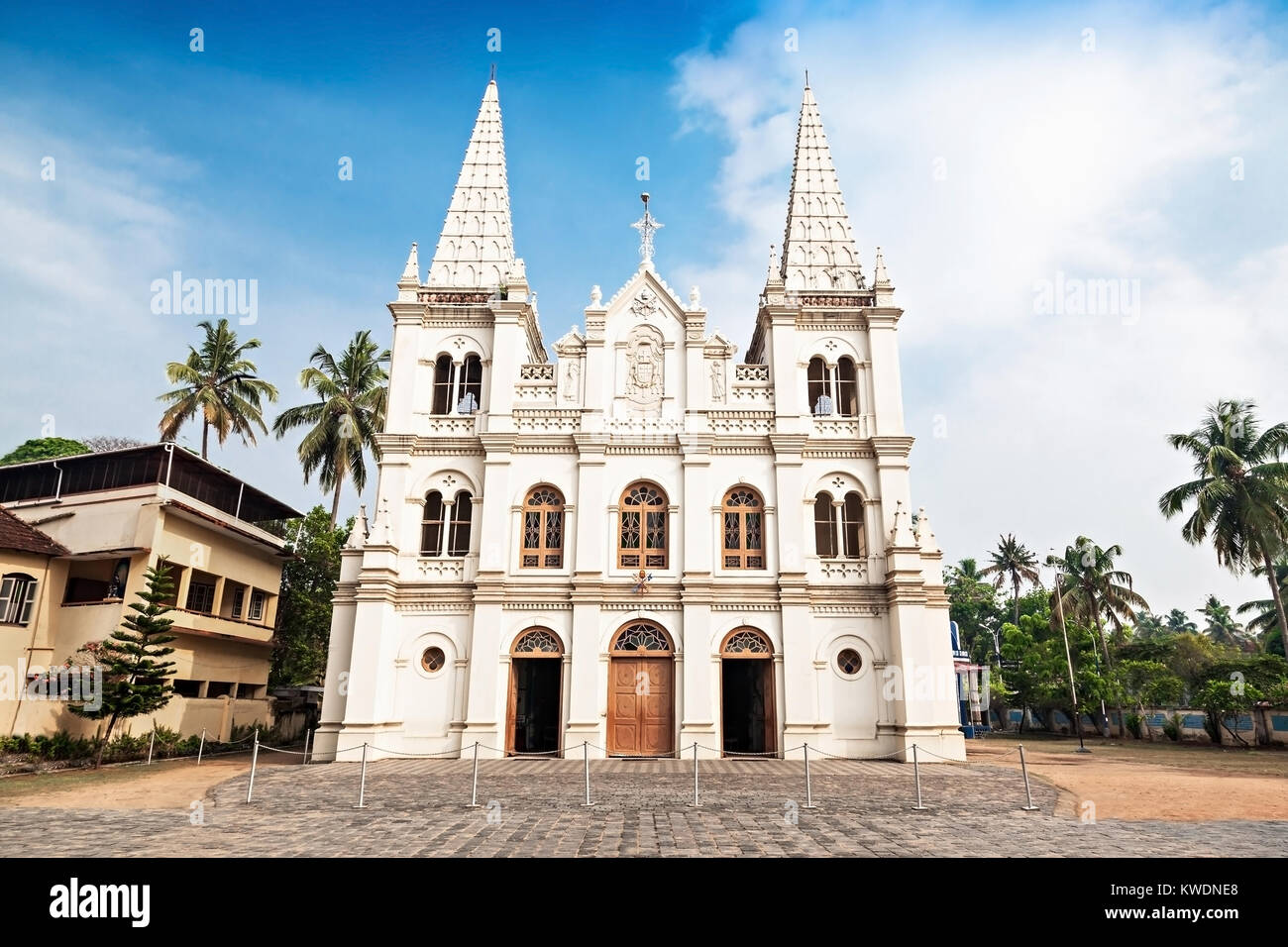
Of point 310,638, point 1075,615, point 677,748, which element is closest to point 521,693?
point 677,748

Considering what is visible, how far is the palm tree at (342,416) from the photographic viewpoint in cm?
3209

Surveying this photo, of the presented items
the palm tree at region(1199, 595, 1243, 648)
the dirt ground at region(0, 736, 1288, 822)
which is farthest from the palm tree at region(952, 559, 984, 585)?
the dirt ground at region(0, 736, 1288, 822)

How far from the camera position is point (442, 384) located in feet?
80.2

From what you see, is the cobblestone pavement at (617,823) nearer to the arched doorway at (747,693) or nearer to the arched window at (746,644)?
the arched doorway at (747,693)

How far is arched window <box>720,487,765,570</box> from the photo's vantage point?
22.3 metres

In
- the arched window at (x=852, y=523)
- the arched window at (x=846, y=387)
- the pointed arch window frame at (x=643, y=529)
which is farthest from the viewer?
the arched window at (x=846, y=387)

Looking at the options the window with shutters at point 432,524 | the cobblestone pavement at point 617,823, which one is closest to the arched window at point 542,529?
the window with shutters at point 432,524

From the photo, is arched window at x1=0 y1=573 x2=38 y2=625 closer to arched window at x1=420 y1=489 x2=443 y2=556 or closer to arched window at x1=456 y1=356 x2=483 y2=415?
arched window at x1=420 y1=489 x2=443 y2=556

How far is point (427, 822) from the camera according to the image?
10281 millimetres

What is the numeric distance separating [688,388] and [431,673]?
11344 mm

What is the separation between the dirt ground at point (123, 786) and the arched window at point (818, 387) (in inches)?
740

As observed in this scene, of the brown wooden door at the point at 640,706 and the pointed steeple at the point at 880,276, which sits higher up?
the pointed steeple at the point at 880,276

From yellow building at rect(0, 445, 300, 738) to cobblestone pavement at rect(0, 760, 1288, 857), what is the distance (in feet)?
32.6

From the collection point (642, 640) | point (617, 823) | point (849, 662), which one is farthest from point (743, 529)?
point (617, 823)
